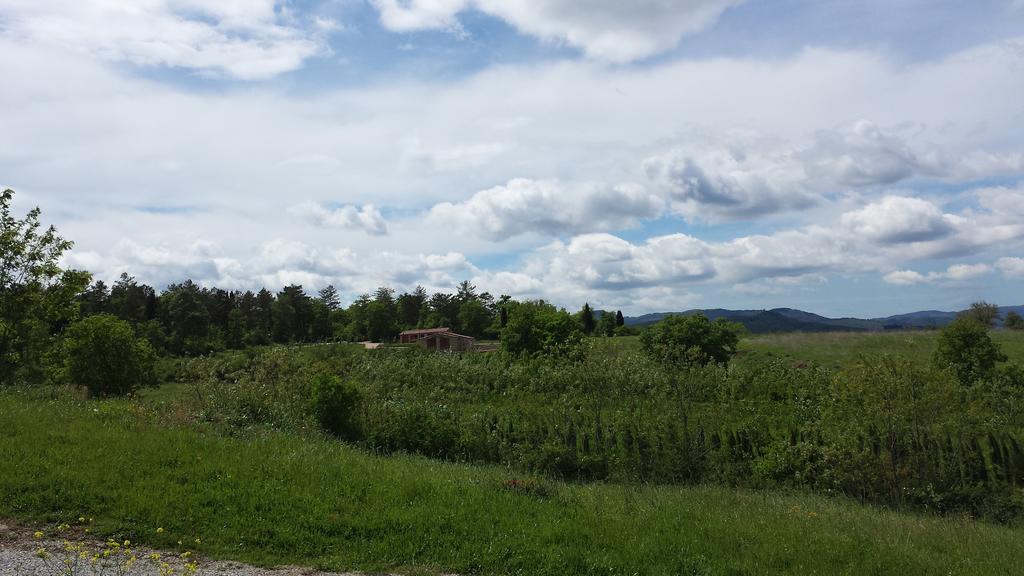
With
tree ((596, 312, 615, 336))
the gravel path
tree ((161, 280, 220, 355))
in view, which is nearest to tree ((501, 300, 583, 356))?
tree ((596, 312, 615, 336))

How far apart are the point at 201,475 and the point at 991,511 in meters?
15.4

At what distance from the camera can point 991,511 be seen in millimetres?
14117

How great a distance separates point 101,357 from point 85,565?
2053cm

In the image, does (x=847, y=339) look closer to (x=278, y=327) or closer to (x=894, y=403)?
(x=894, y=403)

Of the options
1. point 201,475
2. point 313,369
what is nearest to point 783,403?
point 313,369

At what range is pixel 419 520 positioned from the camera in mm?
8344

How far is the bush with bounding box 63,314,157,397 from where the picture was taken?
23.9 m

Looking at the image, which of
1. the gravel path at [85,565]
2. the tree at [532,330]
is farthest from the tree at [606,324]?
the gravel path at [85,565]

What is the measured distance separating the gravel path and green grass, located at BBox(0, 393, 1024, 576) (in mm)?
244

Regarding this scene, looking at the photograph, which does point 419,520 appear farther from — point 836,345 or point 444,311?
point 444,311

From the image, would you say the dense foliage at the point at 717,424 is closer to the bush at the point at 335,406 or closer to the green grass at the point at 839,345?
the bush at the point at 335,406

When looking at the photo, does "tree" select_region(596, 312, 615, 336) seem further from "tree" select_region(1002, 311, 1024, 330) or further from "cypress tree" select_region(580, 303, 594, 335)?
"tree" select_region(1002, 311, 1024, 330)

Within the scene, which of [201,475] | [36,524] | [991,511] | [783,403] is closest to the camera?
[36,524]

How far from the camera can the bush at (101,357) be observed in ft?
78.3
